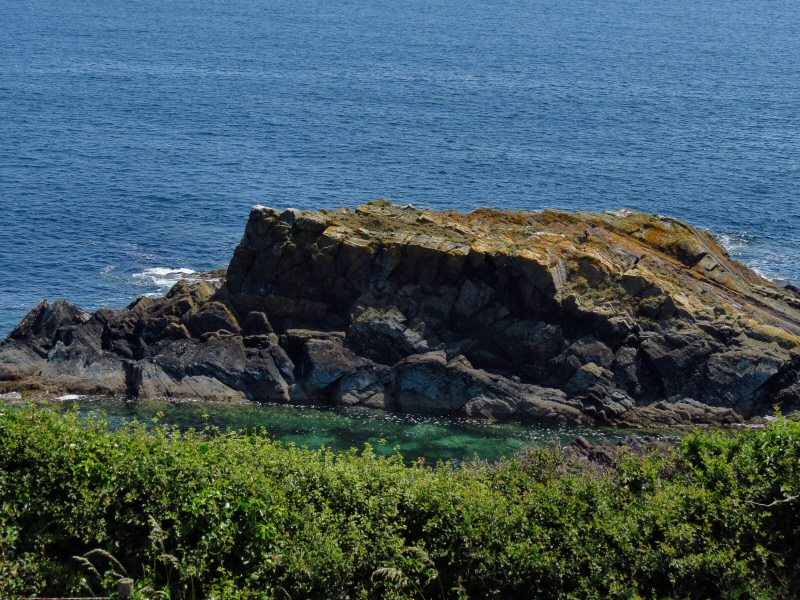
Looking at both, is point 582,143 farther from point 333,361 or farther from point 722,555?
point 722,555

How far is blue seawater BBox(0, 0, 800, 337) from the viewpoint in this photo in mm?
91562

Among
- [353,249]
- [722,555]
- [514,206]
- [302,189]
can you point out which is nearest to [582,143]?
[514,206]

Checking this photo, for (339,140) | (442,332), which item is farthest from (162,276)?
(339,140)

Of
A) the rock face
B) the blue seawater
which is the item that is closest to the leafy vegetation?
the rock face

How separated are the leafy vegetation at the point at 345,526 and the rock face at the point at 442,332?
29.1m

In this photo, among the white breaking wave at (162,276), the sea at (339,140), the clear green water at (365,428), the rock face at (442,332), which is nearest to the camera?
the clear green water at (365,428)

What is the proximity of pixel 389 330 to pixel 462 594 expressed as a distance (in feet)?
118

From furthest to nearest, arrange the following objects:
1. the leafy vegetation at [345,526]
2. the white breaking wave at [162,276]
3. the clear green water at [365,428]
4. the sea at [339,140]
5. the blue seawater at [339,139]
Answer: the blue seawater at [339,139] → the sea at [339,140] → the white breaking wave at [162,276] → the clear green water at [365,428] → the leafy vegetation at [345,526]

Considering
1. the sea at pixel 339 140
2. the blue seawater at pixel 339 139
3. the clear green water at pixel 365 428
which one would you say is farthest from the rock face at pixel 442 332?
the blue seawater at pixel 339 139

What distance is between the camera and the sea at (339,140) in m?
91.2

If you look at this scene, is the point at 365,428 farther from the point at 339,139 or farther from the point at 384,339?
the point at 339,139

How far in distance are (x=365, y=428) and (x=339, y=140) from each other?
65215 mm

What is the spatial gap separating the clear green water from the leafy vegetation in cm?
2452

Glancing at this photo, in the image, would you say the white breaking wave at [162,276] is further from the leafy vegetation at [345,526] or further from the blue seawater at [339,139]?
the leafy vegetation at [345,526]
